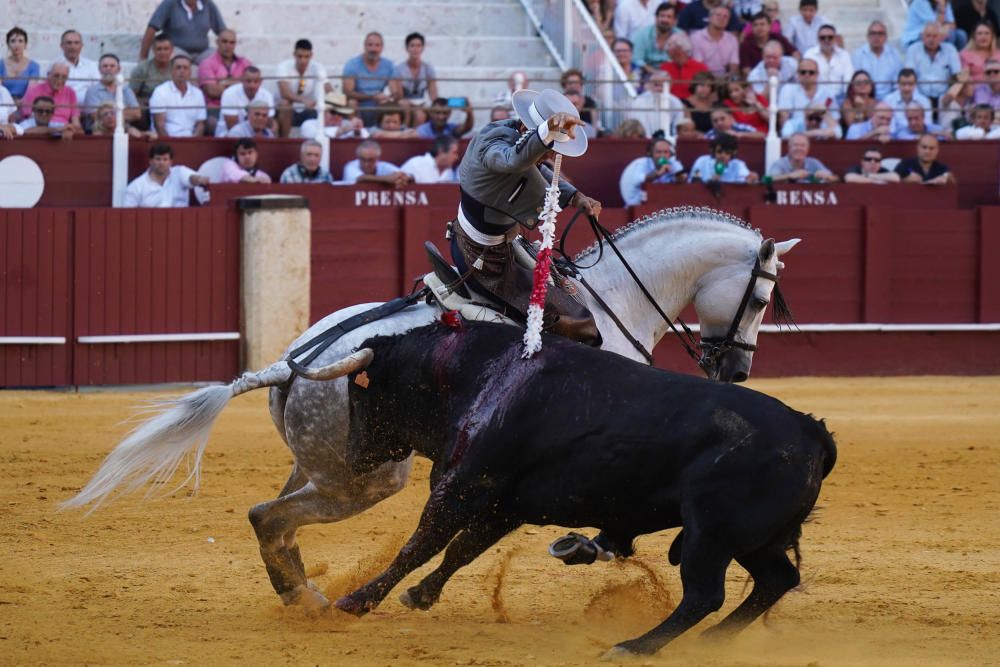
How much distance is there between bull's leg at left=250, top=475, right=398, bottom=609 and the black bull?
12.2 inches

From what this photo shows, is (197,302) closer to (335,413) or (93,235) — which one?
(93,235)

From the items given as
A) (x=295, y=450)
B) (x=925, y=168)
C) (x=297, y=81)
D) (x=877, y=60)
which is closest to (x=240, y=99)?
(x=297, y=81)

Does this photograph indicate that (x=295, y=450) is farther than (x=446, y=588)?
No

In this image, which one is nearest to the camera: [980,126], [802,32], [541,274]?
[541,274]

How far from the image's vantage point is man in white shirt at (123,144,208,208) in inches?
470

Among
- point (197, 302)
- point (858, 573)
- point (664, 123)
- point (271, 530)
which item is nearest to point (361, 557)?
point (271, 530)

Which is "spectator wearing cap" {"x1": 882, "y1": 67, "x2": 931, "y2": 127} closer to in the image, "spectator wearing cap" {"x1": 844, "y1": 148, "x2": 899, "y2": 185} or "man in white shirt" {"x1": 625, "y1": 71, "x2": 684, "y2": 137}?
"spectator wearing cap" {"x1": 844, "y1": 148, "x2": 899, "y2": 185}

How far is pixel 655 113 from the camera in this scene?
539 inches

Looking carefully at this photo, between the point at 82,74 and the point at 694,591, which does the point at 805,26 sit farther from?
the point at 694,591

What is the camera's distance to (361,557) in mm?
6707

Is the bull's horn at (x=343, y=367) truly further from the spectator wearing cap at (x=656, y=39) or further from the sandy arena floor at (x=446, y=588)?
the spectator wearing cap at (x=656, y=39)

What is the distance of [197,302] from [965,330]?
6796mm

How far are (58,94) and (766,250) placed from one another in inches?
297

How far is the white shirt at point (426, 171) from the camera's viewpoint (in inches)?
501
